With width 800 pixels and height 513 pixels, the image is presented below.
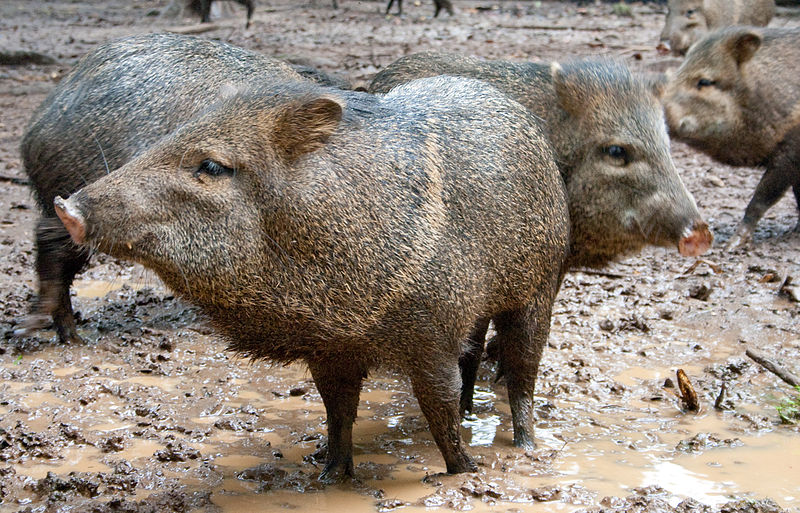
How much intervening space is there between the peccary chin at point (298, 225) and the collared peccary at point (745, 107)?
415 cm

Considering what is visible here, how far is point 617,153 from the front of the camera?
13.2 feet

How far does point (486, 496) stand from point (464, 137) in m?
1.29

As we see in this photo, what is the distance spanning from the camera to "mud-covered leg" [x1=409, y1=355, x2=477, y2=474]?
3.27m

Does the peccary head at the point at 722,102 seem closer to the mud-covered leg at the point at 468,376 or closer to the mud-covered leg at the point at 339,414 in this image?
the mud-covered leg at the point at 468,376

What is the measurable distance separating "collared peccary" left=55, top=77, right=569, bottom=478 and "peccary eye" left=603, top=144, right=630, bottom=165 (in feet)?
1.97

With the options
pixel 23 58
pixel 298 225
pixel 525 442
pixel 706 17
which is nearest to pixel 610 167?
pixel 525 442

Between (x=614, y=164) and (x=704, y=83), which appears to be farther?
(x=704, y=83)

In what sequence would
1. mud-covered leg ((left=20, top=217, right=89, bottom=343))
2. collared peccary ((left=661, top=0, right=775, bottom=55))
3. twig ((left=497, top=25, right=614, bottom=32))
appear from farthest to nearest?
twig ((left=497, top=25, right=614, bottom=32)) → collared peccary ((left=661, top=0, right=775, bottom=55)) → mud-covered leg ((left=20, top=217, right=89, bottom=343))

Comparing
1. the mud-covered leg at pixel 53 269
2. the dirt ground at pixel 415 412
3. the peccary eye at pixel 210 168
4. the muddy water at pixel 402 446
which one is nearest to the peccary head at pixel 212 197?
the peccary eye at pixel 210 168

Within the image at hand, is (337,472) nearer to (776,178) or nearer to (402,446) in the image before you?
(402,446)

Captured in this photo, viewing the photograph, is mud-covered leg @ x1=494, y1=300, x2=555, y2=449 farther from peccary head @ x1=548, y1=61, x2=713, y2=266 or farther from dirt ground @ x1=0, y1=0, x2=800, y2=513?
peccary head @ x1=548, y1=61, x2=713, y2=266

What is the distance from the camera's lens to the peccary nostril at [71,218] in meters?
2.60

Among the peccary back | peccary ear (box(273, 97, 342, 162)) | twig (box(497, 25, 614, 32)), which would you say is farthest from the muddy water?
twig (box(497, 25, 614, 32))

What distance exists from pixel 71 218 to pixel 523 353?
79.0 inches
